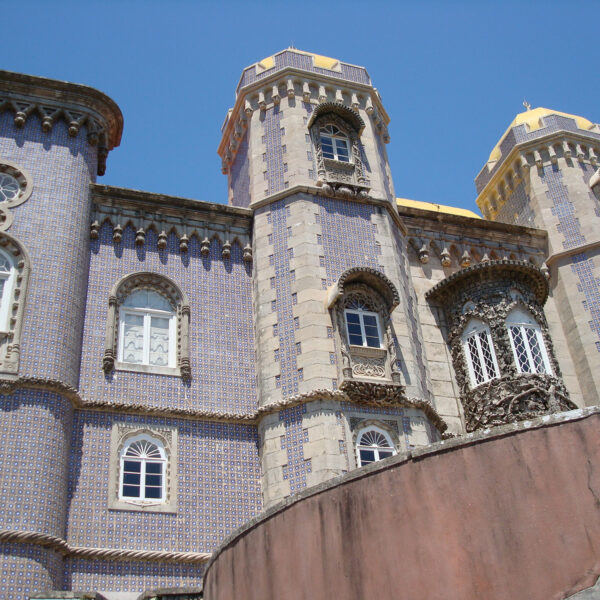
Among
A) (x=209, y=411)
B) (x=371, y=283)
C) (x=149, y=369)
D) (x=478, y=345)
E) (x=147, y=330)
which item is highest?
(x=371, y=283)

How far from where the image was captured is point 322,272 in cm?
1717

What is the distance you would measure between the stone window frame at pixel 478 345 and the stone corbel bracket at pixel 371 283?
226 cm

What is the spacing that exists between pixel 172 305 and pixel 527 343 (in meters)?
7.88

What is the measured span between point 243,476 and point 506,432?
8346 millimetres

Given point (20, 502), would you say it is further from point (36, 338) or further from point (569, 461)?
point (569, 461)

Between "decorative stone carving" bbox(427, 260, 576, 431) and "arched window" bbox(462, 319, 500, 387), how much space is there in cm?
11

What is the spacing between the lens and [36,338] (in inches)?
580

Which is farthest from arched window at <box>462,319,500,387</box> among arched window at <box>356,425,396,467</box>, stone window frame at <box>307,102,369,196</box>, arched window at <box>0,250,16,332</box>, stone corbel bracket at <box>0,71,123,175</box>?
arched window at <box>0,250,16,332</box>

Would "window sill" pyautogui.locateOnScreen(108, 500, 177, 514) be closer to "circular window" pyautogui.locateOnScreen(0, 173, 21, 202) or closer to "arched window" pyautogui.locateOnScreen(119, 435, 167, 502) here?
"arched window" pyautogui.locateOnScreen(119, 435, 167, 502)

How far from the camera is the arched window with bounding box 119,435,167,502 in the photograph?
46.8 ft

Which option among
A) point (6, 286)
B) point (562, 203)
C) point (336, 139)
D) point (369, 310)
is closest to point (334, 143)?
point (336, 139)

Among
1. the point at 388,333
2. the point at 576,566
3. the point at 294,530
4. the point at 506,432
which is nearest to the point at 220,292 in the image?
the point at 388,333

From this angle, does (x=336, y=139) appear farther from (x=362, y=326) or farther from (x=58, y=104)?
(x=58, y=104)

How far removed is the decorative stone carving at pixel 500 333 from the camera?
16547 mm
